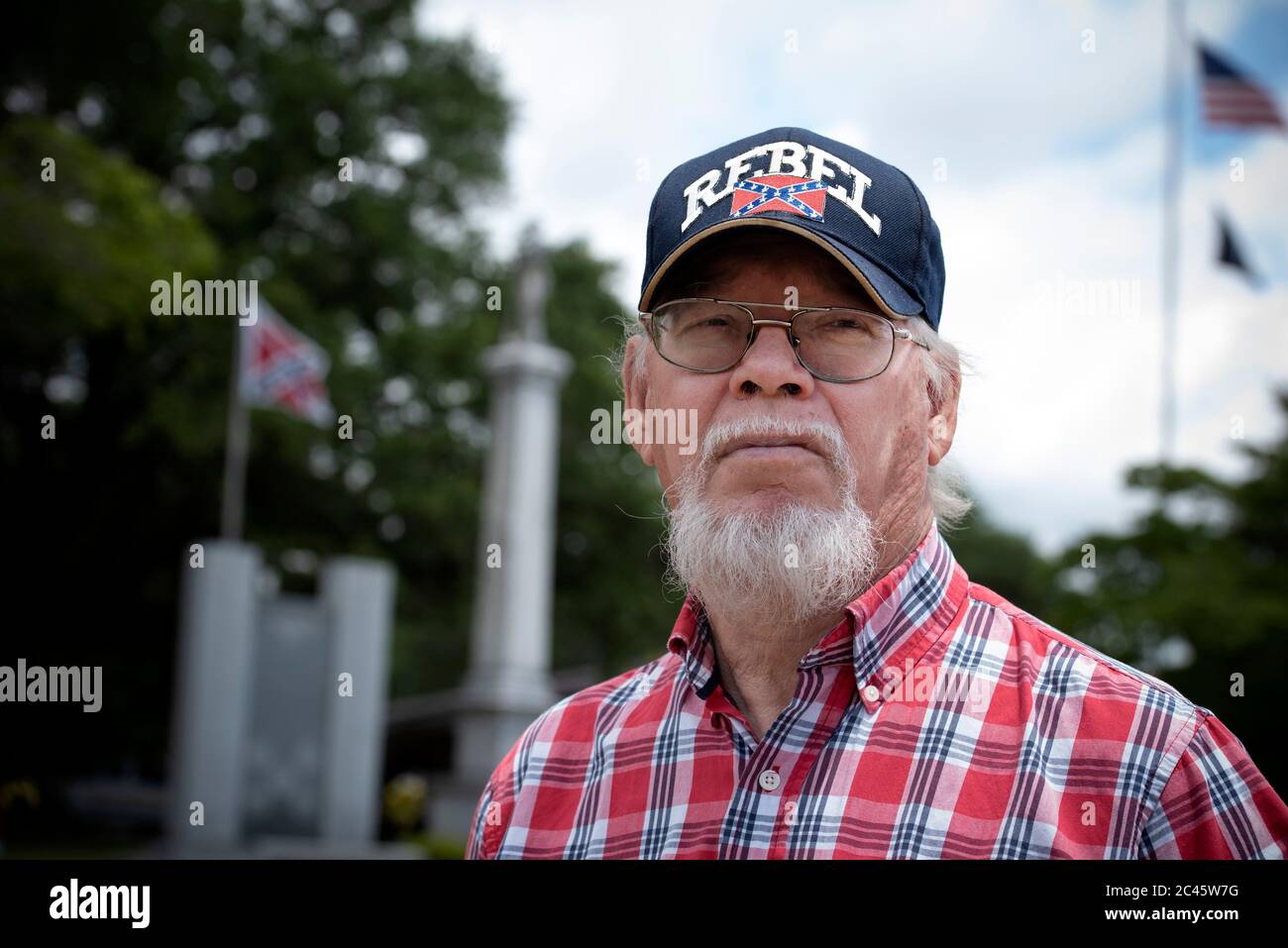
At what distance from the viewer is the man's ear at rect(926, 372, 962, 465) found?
4.89ft

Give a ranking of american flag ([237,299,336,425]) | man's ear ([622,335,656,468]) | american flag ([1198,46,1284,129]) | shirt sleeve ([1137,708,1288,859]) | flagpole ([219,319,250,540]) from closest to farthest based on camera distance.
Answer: shirt sleeve ([1137,708,1288,859]) → man's ear ([622,335,656,468]) → american flag ([1198,46,1284,129]) → american flag ([237,299,336,425]) → flagpole ([219,319,250,540])

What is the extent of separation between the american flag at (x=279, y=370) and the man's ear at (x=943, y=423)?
9015 mm

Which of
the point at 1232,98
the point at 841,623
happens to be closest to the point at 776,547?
the point at 841,623

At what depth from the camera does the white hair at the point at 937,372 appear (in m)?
1.45

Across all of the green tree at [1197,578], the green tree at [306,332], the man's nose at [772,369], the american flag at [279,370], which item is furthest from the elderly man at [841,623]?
the green tree at [306,332]

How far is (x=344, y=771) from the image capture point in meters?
10.8

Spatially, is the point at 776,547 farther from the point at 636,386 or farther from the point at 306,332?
the point at 306,332

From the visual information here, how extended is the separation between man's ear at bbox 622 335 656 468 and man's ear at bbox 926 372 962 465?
1.05 feet

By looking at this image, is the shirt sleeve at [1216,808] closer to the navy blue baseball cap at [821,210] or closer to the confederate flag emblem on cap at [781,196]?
the navy blue baseball cap at [821,210]

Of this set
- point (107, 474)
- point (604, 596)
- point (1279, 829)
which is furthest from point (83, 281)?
point (1279, 829)

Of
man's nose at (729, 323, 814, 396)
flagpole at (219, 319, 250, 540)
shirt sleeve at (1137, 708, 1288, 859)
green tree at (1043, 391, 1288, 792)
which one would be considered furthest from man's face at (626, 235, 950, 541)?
flagpole at (219, 319, 250, 540)

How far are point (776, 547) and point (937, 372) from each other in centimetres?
26

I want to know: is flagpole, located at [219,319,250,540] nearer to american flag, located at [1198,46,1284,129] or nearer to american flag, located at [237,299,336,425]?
american flag, located at [237,299,336,425]
